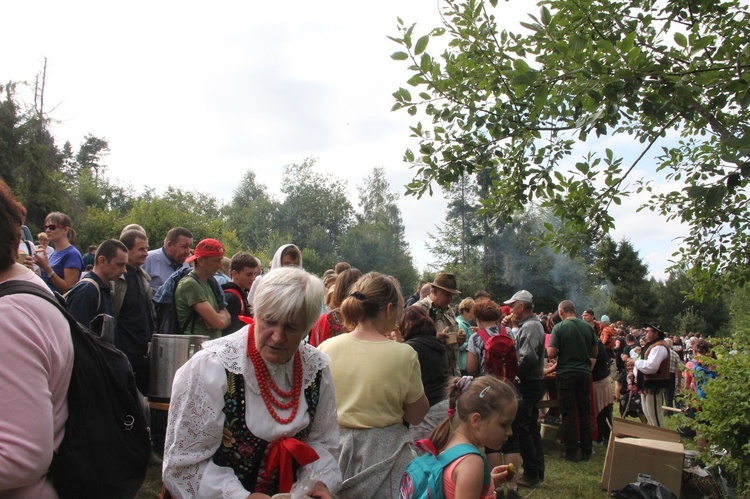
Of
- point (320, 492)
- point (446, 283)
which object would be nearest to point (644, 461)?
point (446, 283)

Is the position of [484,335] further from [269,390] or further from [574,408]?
[269,390]

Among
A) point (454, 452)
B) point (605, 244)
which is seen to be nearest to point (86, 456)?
point (454, 452)

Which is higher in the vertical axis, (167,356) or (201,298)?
(201,298)

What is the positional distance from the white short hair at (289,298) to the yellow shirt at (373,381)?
0.91 meters

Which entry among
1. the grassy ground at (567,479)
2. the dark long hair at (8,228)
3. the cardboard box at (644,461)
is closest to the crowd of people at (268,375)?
the dark long hair at (8,228)

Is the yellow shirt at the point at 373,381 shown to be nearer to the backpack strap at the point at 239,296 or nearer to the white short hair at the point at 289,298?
the white short hair at the point at 289,298

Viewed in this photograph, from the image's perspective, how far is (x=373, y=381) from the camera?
3166mm

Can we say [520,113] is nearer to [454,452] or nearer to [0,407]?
[454,452]

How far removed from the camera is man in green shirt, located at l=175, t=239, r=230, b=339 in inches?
192

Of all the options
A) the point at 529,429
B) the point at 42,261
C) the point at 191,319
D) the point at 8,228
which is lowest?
the point at 529,429

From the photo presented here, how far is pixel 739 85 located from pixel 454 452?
3.05 meters

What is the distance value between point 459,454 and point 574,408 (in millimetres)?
6599

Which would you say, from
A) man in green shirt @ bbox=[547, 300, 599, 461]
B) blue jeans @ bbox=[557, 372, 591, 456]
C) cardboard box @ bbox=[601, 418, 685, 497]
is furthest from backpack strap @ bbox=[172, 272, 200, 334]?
blue jeans @ bbox=[557, 372, 591, 456]

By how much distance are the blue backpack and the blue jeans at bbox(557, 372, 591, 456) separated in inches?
252
